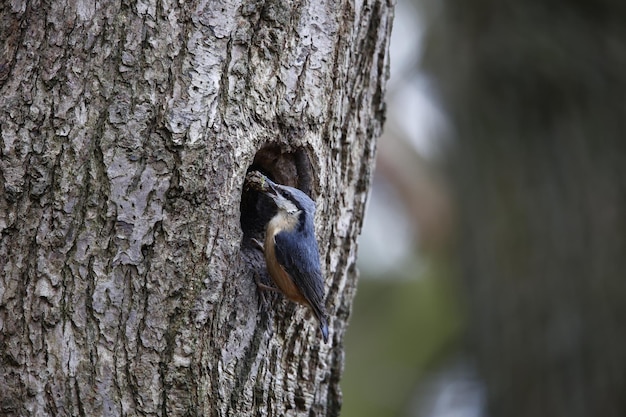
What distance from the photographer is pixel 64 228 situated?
2557 mm

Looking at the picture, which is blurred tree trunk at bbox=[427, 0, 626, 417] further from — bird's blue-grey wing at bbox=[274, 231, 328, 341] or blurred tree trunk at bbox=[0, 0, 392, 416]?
blurred tree trunk at bbox=[0, 0, 392, 416]

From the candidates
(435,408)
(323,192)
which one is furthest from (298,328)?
(435,408)

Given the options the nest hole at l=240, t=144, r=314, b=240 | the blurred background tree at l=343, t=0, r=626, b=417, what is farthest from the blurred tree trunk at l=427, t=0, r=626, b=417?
the nest hole at l=240, t=144, r=314, b=240

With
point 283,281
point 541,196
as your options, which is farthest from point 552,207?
point 283,281

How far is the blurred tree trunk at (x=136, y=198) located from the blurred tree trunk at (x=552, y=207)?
2.57m

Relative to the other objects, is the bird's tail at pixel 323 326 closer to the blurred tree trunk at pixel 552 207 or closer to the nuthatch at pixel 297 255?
the nuthatch at pixel 297 255

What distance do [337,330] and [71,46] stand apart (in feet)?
4.74

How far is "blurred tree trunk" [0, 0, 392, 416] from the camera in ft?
8.31

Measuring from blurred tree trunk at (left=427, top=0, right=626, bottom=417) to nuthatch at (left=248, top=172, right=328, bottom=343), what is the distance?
7.72 ft

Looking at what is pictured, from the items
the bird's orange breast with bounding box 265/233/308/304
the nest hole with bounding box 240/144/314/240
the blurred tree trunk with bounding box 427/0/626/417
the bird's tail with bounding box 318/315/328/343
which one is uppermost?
the blurred tree trunk with bounding box 427/0/626/417

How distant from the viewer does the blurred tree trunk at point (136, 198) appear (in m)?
2.53

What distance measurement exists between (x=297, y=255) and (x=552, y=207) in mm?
2439

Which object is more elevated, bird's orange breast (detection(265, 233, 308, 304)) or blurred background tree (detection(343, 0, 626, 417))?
blurred background tree (detection(343, 0, 626, 417))

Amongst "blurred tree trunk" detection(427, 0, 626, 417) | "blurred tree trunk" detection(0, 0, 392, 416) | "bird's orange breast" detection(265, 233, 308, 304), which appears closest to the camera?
"blurred tree trunk" detection(0, 0, 392, 416)
